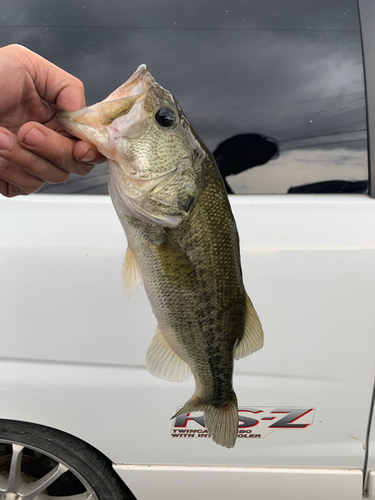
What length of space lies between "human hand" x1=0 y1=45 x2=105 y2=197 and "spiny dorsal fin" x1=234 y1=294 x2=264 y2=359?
26.0 inches

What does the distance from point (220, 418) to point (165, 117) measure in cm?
94

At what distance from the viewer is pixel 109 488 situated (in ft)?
6.39

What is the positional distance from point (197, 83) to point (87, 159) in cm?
73

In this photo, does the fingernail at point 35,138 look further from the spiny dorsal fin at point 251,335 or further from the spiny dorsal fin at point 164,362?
the spiny dorsal fin at point 251,335

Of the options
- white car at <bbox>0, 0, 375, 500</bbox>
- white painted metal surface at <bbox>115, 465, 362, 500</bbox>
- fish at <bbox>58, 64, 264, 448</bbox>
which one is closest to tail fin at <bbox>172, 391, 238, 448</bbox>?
fish at <bbox>58, 64, 264, 448</bbox>

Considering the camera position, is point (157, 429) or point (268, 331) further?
point (157, 429)

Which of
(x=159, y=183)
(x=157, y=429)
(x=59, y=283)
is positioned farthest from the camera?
(x=157, y=429)

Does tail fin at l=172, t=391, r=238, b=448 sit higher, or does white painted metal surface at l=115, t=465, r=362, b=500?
tail fin at l=172, t=391, r=238, b=448

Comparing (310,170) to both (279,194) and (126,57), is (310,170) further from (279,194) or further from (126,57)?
(126,57)

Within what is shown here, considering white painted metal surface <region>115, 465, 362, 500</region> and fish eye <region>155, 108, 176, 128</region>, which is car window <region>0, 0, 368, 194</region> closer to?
fish eye <region>155, 108, 176, 128</region>

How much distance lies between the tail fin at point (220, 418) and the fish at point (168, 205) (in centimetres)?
26

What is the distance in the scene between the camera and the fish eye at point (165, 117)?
46.0 inches

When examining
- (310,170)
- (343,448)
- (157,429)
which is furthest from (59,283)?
(343,448)

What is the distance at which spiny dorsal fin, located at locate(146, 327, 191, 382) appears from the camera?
1354 millimetres
